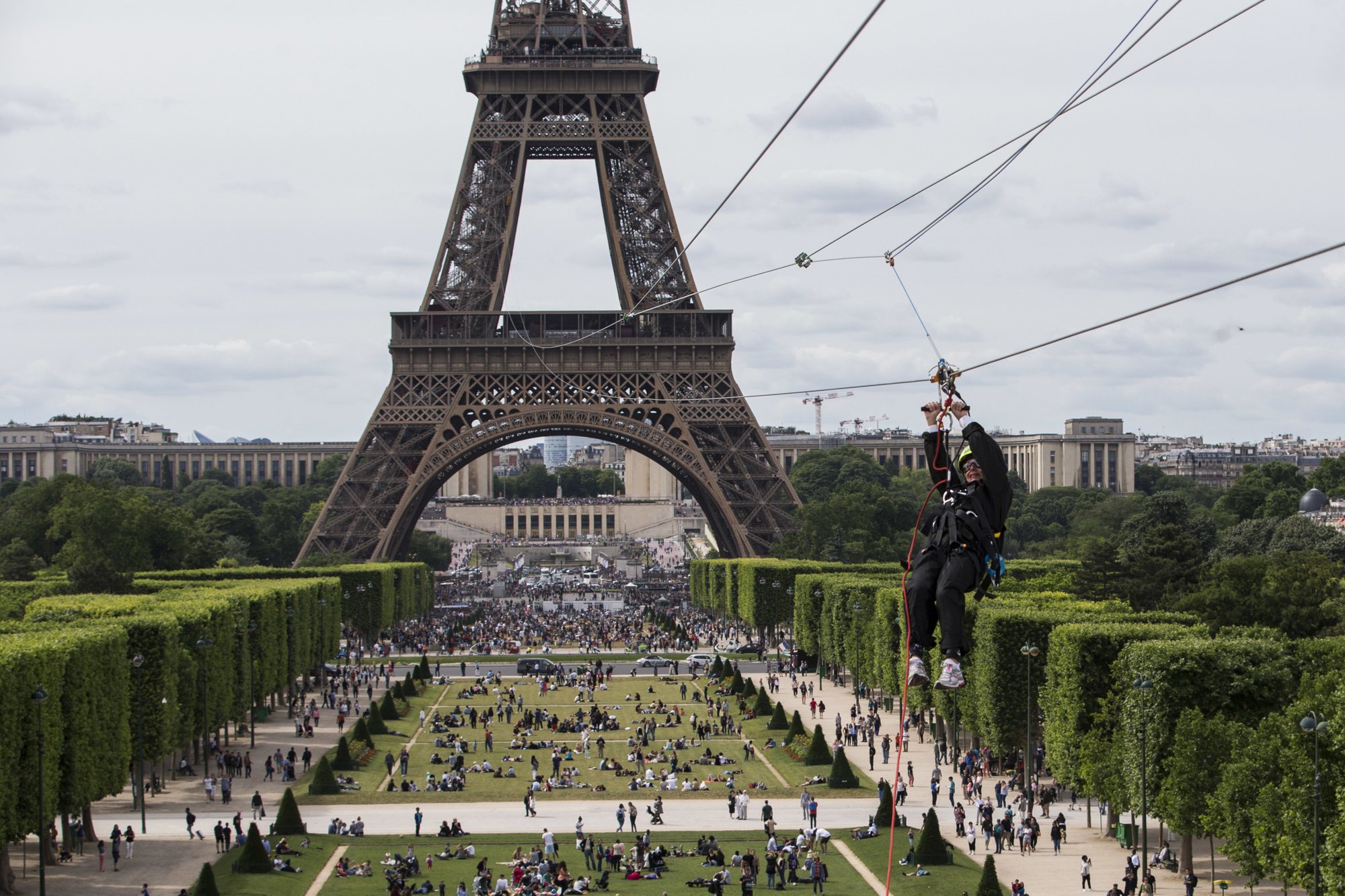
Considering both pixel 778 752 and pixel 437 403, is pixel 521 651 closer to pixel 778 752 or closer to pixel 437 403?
pixel 437 403

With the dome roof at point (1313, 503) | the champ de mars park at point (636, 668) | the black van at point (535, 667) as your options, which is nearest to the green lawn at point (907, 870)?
the champ de mars park at point (636, 668)

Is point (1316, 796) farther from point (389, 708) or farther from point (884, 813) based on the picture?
point (389, 708)

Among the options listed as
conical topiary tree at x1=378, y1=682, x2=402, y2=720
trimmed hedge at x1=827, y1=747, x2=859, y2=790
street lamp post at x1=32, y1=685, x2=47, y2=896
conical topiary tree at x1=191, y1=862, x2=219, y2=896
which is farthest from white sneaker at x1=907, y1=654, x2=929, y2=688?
conical topiary tree at x1=378, y1=682, x2=402, y2=720

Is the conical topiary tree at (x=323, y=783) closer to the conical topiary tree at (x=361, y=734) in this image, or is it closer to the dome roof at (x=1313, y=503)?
the conical topiary tree at (x=361, y=734)

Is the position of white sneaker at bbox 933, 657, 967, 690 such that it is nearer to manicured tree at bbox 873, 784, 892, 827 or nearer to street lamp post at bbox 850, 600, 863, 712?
manicured tree at bbox 873, 784, 892, 827

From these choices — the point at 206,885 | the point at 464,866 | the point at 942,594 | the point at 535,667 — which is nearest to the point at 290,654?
the point at 535,667

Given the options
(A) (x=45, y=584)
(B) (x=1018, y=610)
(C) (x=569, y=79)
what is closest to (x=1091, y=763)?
(B) (x=1018, y=610)

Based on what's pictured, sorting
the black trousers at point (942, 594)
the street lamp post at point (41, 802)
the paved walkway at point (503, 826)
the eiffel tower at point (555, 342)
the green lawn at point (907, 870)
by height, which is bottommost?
the paved walkway at point (503, 826)

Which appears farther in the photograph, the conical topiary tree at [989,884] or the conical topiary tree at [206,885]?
the conical topiary tree at [206,885]
